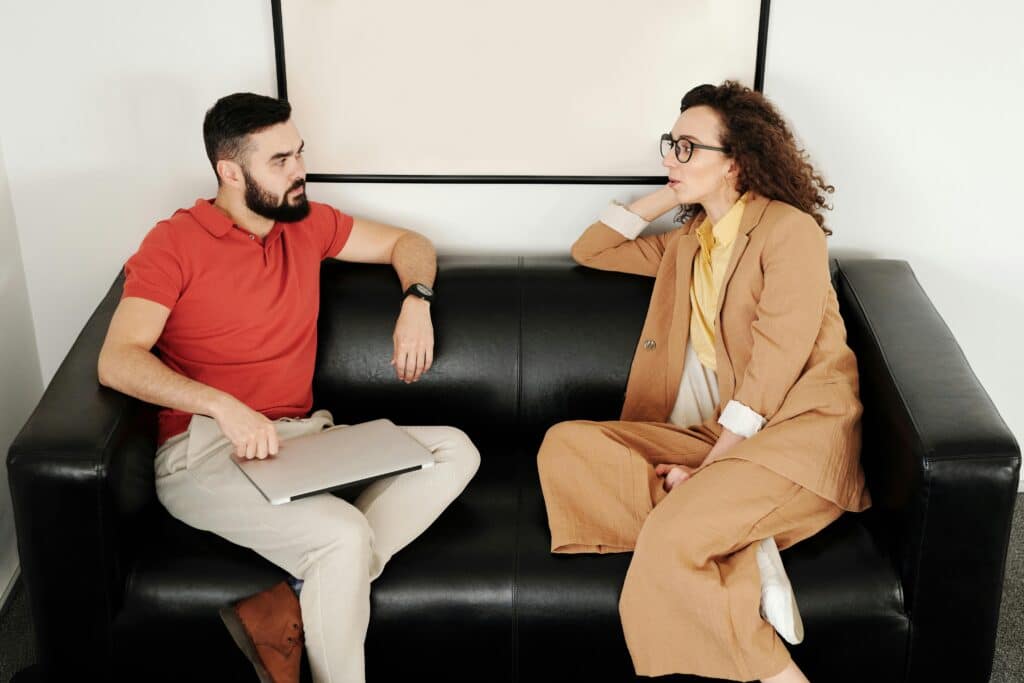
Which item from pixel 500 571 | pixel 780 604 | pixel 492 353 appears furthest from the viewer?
pixel 492 353

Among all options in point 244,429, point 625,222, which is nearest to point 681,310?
point 625,222

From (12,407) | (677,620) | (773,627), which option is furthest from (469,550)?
(12,407)

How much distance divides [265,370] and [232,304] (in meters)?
0.16

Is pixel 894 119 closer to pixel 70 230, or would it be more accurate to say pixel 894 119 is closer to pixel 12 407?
pixel 70 230

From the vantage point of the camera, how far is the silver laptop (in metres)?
1.94

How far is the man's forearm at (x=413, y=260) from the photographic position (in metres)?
2.39

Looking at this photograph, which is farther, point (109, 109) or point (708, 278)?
point (109, 109)

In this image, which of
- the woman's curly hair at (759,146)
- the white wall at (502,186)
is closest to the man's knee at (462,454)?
the white wall at (502,186)

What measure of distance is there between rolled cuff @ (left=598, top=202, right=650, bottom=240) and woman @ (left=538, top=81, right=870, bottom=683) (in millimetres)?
86

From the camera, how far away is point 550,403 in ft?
7.96

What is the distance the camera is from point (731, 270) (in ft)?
7.08

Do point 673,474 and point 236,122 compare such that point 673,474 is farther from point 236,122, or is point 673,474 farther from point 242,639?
point 236,122

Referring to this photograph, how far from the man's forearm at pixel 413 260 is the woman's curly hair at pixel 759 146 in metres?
0.68

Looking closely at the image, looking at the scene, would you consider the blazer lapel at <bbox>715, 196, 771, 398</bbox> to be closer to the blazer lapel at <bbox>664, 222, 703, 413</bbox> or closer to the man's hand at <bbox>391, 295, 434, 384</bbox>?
the blazer lapel at <bbox>664, 222, 703, 413</bbox>
